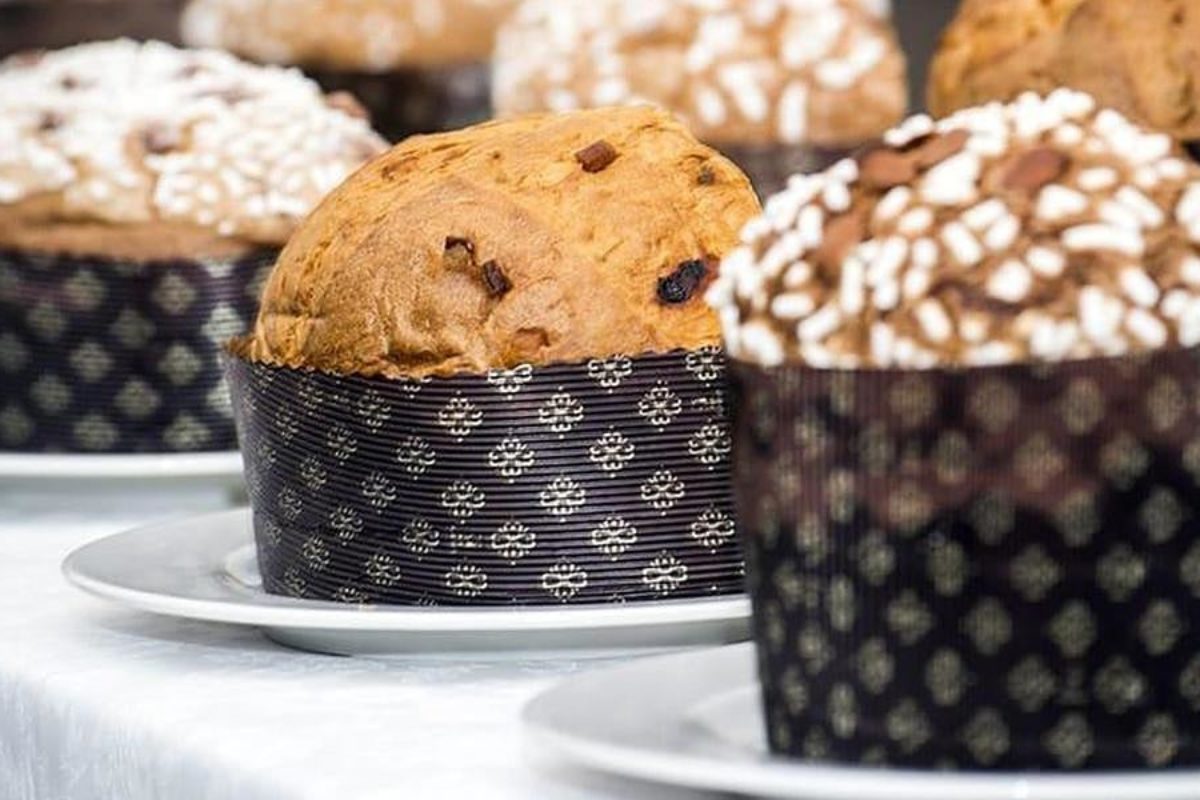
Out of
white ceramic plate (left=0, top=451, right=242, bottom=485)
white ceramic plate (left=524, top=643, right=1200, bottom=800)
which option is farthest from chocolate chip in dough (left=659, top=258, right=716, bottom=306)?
white ceramic plate (left=0, top=451, right=242, bottom=485)

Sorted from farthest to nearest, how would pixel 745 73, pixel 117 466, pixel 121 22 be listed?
pixel 121 22, pixel 745 73, pixel 117 466

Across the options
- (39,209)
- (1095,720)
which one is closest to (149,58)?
(39,209)

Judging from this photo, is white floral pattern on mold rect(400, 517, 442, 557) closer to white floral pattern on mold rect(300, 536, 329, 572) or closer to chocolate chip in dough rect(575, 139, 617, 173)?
white floral pattern on mold rect(300, 536, 329, 572)

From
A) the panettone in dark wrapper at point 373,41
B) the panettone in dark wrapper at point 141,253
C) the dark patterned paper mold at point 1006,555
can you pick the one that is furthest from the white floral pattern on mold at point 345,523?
the panettone in dark wrapper at point 373,41

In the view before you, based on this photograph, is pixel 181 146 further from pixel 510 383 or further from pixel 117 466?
pixel 510 383

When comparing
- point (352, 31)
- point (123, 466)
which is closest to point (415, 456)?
point (123, 466)

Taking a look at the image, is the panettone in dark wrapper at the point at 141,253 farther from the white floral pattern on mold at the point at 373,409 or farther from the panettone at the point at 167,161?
the white floral pattern on mold at the point at 373,409
